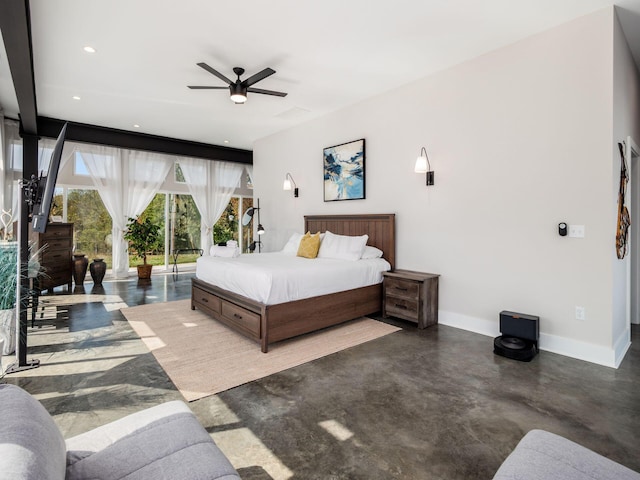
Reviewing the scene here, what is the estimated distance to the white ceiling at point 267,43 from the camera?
2930 mm

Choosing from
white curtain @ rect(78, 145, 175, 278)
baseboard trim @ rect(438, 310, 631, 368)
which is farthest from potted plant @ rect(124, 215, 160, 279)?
baseboard trim @ rect(438, 310, 631, 368)

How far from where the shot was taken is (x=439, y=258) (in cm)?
420

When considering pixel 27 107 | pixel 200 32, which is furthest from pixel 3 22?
pixel 27 107

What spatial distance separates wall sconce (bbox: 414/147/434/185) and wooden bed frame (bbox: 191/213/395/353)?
0.71 m

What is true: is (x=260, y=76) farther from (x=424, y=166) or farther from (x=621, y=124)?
(x=621, y=124)

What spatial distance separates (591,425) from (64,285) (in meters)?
7.54

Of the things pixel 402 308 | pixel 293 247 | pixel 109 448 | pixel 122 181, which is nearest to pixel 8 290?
pixel 109 448

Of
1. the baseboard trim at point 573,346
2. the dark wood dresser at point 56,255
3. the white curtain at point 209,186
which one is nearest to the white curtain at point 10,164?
the dark wood dresser at point 56,255

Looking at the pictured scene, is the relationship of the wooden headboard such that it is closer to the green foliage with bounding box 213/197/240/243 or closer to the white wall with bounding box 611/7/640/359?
the white wall with bounding box 611/7/640/359

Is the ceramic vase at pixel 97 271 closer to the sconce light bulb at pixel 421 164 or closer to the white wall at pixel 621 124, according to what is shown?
the sconce light bulb at pixel 421 164

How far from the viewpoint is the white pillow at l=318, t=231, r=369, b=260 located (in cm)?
453

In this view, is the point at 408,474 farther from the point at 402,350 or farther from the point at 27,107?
the point at 27,107

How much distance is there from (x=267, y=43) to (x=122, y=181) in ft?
17.8

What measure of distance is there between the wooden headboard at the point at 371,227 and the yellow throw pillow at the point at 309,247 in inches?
22.7
